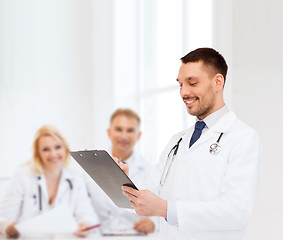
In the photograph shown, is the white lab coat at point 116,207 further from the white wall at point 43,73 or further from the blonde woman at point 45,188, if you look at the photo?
the white wall at point 43,73

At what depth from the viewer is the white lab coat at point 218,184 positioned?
1.71m

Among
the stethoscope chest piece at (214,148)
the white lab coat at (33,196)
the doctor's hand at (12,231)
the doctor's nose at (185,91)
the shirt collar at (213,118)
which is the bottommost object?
the doctor's hand at (12,231)

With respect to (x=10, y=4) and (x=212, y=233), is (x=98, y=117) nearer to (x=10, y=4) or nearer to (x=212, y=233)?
(x=10, y=4)

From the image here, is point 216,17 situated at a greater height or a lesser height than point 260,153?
greater

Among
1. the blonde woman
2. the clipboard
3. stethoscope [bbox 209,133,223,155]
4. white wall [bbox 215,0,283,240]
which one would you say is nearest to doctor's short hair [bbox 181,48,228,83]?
stethoscope [bbox 209,133,223,155]

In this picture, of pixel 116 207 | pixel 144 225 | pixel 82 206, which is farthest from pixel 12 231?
pixel 144 225

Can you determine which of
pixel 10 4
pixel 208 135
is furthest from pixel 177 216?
pixel 10 4

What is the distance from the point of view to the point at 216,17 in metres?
2.83

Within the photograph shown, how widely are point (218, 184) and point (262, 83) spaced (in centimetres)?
115

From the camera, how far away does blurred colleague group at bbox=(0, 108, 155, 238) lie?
4.04 metres

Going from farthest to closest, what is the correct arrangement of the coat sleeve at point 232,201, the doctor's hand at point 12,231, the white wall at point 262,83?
the doctor's hand at point 12,231 < the white wall at point 262,83 < the coat sleeve at point 232,201

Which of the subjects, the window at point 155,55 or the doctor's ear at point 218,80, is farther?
the window at point 155,55

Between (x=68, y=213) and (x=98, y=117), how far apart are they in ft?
7.05

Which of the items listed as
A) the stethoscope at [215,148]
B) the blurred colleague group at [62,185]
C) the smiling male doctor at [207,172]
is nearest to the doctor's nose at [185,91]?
the smiling male doctor at [207,172]
